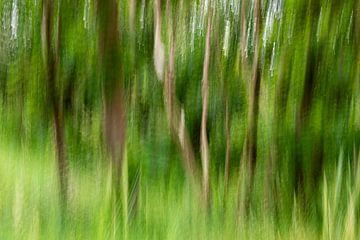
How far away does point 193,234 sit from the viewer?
112 cm

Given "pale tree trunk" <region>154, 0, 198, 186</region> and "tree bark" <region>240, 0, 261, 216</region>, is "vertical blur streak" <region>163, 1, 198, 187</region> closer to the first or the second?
"pale tree trunk" <region>154, 0, 198, 186</region>

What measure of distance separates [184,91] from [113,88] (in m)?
0.13

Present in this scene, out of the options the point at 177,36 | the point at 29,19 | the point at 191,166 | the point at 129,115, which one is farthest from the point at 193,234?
the point at 29,19

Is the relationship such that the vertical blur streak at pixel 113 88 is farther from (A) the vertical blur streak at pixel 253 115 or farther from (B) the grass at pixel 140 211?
(A) the vertical blur streak at pixel 253 115

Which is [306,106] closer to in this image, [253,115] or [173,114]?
[253,115]

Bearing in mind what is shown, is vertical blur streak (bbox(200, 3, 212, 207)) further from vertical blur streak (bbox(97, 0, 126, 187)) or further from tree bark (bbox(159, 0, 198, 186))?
vertical blur streak (bbox(97, 0, 126, 187))

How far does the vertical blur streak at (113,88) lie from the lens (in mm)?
1121

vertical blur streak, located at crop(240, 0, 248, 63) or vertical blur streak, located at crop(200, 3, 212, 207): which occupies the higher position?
vertical blur streak, located at crop(240, 0, 248, 63)

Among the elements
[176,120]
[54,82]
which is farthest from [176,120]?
[54,82]

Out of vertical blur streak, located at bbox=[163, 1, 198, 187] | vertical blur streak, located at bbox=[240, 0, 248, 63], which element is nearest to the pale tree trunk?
vertical blur streak, located at bbox=[163, 1, 198, 187]

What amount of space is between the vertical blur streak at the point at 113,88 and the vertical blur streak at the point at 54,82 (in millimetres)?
84

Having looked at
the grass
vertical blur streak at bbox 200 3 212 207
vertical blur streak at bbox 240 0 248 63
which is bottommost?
the grass

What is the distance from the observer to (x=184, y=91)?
112cm

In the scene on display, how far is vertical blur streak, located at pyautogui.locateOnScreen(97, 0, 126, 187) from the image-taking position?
1.12 meters
